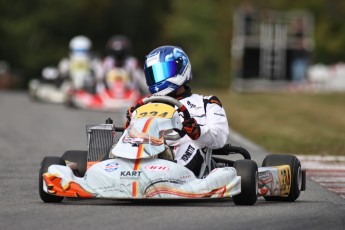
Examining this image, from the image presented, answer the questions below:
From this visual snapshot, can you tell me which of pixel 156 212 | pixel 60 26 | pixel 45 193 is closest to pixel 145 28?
pixel 60 26

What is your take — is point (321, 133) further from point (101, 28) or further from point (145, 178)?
point (101, 28)

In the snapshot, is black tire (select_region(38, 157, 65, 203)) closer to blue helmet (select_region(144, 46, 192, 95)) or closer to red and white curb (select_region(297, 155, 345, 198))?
A: blue helmet (select_region(144, 46, 192, 95))

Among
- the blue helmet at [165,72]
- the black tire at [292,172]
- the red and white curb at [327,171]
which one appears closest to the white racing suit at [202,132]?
the blue helmet at [165,72]

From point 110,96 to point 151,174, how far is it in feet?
66.3

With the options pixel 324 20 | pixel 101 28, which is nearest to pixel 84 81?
pixel 324 20

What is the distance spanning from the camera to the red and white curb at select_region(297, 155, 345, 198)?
40.0 ft

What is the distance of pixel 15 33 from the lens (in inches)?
2621

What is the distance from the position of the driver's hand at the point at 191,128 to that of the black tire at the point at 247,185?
430 millimetres

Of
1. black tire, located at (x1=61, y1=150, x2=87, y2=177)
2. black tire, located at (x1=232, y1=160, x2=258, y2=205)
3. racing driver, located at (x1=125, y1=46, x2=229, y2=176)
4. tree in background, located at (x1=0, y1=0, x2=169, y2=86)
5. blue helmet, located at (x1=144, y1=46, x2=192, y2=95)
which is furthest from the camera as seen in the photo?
tree in background, located at (x1=0, y1=0, x2=169, y2=86)

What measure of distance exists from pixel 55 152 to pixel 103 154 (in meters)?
6.14

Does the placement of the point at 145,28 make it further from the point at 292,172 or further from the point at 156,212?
the point at 156,212

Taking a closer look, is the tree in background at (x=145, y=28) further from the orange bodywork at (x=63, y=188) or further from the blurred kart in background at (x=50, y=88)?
the orange bodywork at (x=63, y=188)

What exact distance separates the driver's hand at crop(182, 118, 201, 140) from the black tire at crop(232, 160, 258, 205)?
1.41 feet

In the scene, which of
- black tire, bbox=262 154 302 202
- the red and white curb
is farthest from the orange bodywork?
the red and white curb
